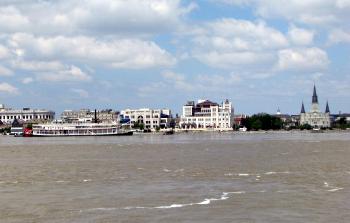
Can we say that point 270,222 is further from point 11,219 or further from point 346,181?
point 346,181

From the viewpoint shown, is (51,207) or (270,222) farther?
(51,207)

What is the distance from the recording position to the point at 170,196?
38719mm

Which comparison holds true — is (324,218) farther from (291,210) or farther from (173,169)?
(173,169)

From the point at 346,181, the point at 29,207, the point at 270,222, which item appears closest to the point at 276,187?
the point at 346,181

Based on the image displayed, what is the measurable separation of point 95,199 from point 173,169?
22440 millimetres

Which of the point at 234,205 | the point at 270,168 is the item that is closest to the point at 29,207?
the point at 234,205

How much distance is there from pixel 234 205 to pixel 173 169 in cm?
2548

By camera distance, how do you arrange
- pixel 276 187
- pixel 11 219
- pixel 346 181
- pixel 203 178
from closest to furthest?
pixel 11 219 → pixel 276 187 → pixel 346 181 → pixel 203 178

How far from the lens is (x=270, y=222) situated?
29.6 m

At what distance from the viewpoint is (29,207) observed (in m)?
35.3

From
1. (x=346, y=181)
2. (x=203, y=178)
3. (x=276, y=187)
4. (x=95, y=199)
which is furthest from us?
(x=203, y=178)

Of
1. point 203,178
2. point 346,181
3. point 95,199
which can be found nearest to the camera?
point 95,199

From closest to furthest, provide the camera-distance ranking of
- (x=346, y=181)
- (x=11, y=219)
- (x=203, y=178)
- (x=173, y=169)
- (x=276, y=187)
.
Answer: (x=11, y=219) < (x=276, y=187) < (x=346, y=181) < (x=203, y=178) < (x=173, y=169)

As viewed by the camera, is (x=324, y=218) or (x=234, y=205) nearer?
(x=324, y=218)
